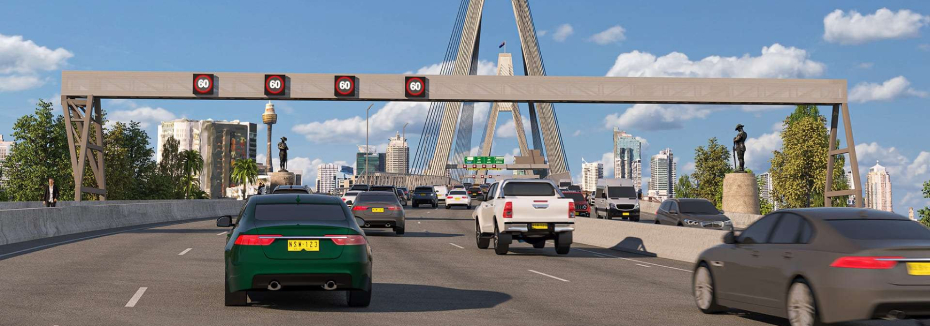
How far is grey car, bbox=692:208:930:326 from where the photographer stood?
886cm

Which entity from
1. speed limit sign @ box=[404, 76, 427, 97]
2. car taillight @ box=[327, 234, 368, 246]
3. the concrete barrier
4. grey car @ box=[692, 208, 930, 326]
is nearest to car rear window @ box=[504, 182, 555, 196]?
grey car @ box=[692, 208, 930, 326]

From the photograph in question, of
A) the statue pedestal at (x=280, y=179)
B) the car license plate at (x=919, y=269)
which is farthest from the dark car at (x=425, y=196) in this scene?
the car license plate at (x=919, y=269)

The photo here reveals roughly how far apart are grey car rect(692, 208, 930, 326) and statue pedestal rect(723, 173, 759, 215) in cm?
3594

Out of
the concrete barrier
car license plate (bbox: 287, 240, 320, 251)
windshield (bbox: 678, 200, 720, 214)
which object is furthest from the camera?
windshield (bbox: 678, 200, 720, 214)

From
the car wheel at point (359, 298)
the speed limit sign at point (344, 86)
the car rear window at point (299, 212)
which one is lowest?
the car wheel at point (359, 298)

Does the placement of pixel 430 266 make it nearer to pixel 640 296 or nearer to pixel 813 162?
pixel 640 296

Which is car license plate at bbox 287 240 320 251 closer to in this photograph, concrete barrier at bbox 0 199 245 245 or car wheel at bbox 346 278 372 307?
car wheel at bbox 346 278 372 307

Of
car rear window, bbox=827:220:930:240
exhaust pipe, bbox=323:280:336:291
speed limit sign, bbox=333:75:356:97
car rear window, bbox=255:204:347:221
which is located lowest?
exhaust pipe, bbox=323:280:336:291

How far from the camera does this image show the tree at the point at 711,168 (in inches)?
4803

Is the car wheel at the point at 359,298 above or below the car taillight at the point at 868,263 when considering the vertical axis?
below

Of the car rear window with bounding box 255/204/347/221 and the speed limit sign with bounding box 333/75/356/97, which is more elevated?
the speed limit sign with bounding box 333/75/356/97

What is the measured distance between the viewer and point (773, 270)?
33.1 feet

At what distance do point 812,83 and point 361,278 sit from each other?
114 feet

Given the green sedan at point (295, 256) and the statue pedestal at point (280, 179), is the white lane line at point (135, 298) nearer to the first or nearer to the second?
the green sedan at point (295, 256)
